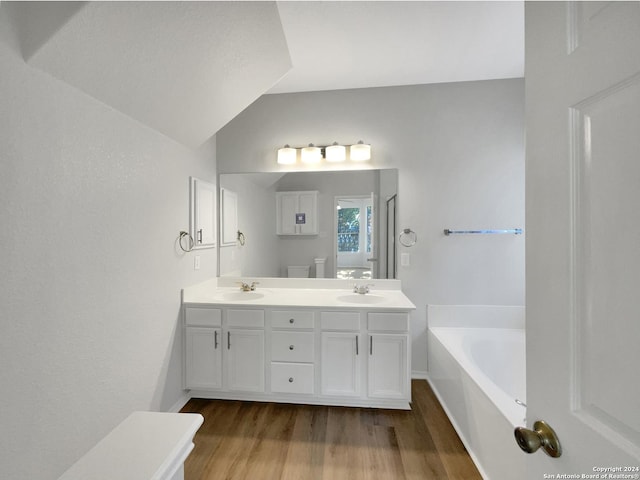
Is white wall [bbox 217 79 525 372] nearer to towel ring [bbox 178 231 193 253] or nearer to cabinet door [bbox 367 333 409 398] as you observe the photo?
cabinet door [bbox 367 333 409 398]

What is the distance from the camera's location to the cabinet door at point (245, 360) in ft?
7.17

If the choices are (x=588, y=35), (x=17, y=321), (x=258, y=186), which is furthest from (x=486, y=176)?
(x=17, y=321)

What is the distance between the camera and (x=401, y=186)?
262cm

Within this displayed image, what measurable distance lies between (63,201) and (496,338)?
3.01 meters

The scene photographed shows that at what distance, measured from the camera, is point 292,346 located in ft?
7.11

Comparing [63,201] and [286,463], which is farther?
[286,463]

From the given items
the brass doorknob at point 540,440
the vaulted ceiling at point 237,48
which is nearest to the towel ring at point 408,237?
the vaulted ceiling at point 237,48

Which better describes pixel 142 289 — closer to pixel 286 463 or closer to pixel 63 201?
pixel 63 201

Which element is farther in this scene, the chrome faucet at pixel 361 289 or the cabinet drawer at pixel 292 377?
the chrome faucet at pixel 361 289

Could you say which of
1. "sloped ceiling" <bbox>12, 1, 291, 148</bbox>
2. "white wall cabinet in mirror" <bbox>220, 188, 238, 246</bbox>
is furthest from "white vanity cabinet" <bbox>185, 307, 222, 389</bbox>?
"sloped ceiling" <bbox>12, 1, 291, 148</bbox>

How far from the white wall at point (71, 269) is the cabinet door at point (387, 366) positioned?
1.47 m

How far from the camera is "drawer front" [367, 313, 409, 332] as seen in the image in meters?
2.08

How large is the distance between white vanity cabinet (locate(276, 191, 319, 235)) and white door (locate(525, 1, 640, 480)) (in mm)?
2157

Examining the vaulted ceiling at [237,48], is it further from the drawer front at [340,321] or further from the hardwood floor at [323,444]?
the hardwood floor at [323,444]
